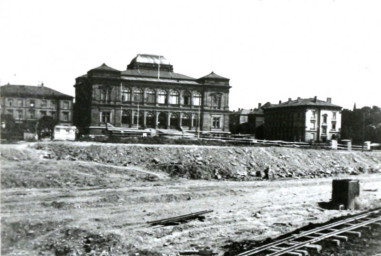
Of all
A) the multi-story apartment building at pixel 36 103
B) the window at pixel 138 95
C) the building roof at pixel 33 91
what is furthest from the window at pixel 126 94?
the building roof at pixel 33 91

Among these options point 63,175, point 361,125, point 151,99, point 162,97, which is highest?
point 162,97

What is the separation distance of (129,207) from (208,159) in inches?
578

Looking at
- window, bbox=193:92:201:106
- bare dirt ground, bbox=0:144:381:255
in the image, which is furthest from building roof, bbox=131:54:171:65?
bare dirt ground, bbox=0:144:381:255

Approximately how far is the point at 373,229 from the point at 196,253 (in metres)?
6.51

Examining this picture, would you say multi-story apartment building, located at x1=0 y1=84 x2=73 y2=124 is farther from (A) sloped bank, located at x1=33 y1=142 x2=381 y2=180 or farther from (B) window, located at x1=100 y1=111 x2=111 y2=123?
(A) sloped bank, located at x1=33 y1=142 x2=381 y2=180

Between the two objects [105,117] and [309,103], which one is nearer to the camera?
[105,117]

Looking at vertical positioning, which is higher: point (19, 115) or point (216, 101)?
point (216, 101)

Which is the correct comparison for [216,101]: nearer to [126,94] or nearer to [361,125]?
[126,94]

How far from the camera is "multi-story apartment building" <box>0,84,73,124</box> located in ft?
225

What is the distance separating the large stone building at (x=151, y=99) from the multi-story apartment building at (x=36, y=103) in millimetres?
8684

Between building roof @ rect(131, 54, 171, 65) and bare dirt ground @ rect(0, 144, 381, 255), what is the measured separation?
38.2 meters

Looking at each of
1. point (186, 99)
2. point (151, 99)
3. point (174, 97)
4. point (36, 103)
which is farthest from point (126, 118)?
point (36, 103)

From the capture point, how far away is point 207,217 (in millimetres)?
17406

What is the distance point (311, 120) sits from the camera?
73938 mm
